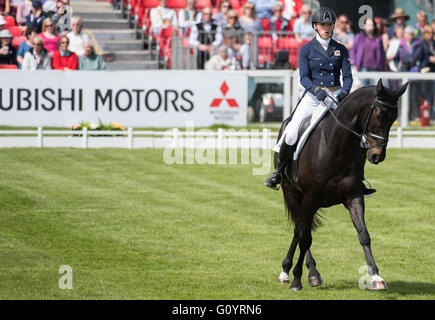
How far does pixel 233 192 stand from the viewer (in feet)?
58.3

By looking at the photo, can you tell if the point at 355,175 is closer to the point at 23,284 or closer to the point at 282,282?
the point at 282,282

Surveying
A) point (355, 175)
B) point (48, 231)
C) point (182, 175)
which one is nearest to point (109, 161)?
point (182, 175)

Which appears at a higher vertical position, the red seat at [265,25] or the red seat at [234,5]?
the red seat at [234,5]

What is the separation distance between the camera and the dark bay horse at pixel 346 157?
955 centimetres

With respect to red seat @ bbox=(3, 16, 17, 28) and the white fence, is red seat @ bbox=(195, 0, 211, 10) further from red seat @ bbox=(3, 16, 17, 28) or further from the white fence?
the white fence

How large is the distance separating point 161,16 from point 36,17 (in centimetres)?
390

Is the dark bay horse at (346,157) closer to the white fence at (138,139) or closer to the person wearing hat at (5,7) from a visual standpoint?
the white fence at (138,139)

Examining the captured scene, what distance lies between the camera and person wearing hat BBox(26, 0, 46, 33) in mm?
27109

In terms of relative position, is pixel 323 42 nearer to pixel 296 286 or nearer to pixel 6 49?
pixel 296 286

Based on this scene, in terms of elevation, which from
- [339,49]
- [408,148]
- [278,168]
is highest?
[339,49]

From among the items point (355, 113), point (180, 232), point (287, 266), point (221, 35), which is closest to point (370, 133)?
point (355, 113)

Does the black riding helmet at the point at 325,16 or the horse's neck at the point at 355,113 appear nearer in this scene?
the horse's neck at the point at 355,113

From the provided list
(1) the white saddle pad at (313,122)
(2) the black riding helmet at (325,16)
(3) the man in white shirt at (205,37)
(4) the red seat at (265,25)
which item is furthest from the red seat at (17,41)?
(1) the white saddle pad at (313,122)
